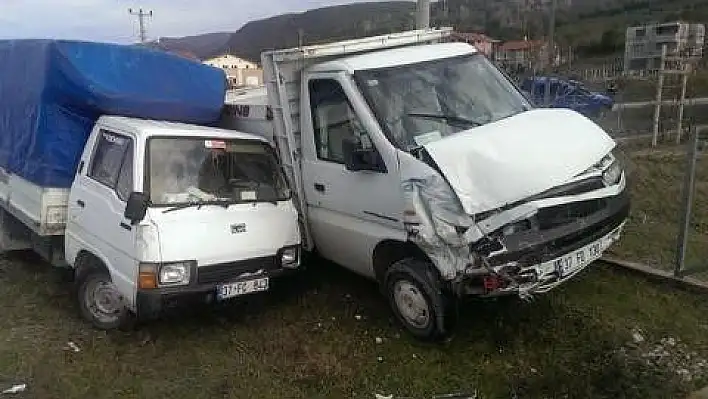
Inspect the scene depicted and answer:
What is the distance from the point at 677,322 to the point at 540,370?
4.34 ft

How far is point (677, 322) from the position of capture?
16.3ft

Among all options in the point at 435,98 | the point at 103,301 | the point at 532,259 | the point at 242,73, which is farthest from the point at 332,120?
the point at 242,73

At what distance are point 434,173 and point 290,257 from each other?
171 centimetres

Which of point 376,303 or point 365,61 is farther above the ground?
point 365,61

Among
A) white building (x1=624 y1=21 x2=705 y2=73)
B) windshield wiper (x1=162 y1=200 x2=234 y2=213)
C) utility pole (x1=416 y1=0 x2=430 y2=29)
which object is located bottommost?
windshield wiper (x1=162 y1=200 x2=234 y2=213)

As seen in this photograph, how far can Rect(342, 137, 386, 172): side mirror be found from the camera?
4965 millimetres

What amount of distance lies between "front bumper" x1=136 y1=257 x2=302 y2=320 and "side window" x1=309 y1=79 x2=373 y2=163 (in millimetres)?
1082

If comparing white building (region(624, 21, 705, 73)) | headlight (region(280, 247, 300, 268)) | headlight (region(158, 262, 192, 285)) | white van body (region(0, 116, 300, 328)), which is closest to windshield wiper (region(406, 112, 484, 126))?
white van body (region(0, 116, 300, 328))

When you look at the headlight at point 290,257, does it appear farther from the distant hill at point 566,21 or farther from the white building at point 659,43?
the distant hill at point 566,21

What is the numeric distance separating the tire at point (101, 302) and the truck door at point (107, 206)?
21cm

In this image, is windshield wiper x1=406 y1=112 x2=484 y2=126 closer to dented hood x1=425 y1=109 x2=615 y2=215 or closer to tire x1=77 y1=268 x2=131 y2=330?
dented hood x1=425 y1=109 x2=615 y2=215

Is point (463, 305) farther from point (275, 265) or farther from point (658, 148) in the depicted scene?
point (658, 148)

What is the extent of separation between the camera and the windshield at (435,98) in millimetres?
5043

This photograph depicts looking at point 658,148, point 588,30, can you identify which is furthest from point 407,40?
point 588,30
